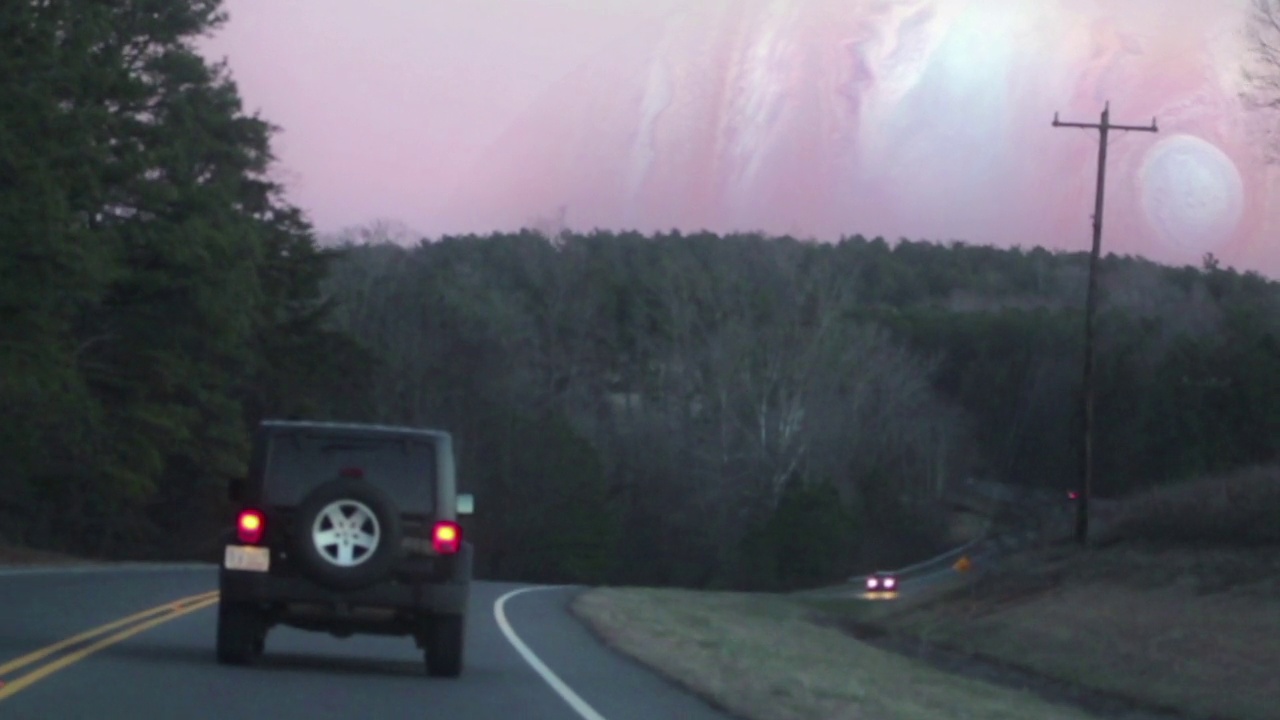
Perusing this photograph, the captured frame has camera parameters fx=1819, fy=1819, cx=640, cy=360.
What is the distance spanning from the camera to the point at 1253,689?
1093 inches

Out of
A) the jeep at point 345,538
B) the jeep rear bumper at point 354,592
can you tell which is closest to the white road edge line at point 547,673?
the jeep at point 345,538

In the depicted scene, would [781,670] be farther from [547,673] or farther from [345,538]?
[345,538]

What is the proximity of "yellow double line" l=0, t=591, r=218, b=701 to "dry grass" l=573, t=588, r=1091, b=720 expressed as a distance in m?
5.26

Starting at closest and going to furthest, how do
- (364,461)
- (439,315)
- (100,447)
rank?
(364,461) < (100,447) < (439,315)

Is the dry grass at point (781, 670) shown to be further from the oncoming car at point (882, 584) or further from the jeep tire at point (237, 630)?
the oncoming car at point (882, 584)

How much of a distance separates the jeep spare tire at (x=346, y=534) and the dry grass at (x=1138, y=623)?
16.0 meters

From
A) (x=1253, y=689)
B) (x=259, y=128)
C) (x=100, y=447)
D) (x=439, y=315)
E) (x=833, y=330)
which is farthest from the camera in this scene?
(x=439, y=315)

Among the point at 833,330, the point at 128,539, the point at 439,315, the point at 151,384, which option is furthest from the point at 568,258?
the point at 151,384

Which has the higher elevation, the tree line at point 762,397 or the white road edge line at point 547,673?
the tree line at point 762,397

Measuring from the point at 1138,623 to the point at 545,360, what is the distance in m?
61.5

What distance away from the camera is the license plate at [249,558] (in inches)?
580

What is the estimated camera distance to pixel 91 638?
17203mm

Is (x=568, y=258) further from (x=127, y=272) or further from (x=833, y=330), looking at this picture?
(x=127, y=272)

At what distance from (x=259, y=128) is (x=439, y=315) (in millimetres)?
31463
